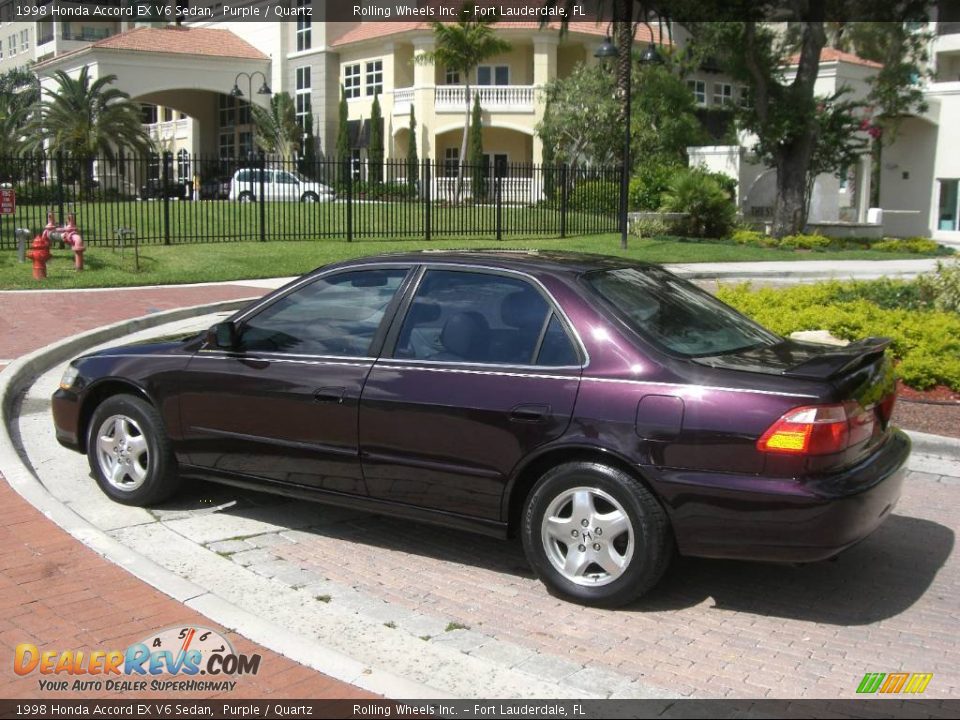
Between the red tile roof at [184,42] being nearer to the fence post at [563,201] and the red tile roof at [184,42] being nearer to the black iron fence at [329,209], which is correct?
the black iron fence at [329,209]

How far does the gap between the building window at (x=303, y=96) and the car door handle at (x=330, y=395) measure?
5054cm

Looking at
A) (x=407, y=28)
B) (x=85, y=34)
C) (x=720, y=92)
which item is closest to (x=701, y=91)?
(x=720, y=92)

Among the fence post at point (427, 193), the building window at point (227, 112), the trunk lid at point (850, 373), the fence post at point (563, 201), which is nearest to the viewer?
the trunk lid at point (850, 373)

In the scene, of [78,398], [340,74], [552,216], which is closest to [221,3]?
[340,74]

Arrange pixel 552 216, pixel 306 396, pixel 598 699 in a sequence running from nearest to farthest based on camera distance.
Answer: pixel 598 699, pixel 306 396, pixel 552 216

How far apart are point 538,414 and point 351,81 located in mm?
50647

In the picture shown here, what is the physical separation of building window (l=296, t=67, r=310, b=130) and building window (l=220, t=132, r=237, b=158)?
7.18 meters

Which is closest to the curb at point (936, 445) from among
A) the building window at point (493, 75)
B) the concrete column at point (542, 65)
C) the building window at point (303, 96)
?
the concrete column at point (542, 65)

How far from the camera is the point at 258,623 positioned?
14.4ft

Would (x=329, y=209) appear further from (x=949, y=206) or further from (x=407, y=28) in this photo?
(x=949, y=206)

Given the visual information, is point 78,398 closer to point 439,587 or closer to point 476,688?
point 439,587

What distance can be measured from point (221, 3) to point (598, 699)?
6169 cm

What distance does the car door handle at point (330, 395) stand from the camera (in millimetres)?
5418

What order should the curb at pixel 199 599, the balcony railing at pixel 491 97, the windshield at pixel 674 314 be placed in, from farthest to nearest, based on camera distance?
the balcony railing at pixel 491 97 → the windshield at pixel 674 314 → the curb at pixel 199 599
